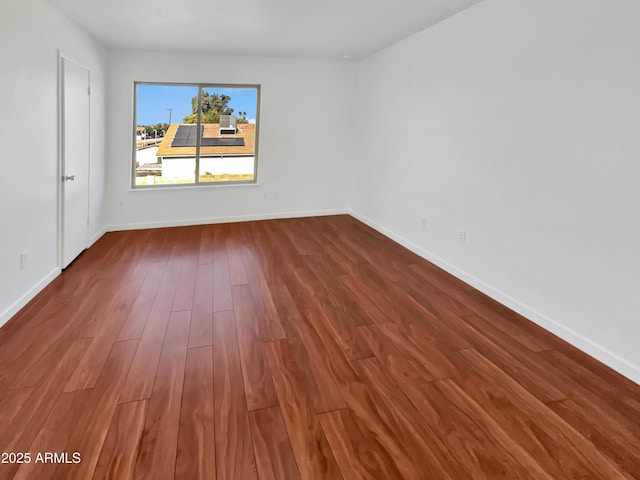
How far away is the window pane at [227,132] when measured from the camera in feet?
18.9

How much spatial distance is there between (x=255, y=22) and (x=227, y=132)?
2210mm

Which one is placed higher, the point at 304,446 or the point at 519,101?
the point at 519,101

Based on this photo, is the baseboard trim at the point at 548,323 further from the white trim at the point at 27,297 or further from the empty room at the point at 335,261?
the white trim at the point at 27,297

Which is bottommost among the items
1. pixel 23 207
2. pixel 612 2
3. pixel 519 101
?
pixel 23 207

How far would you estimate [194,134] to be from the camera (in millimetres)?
5730

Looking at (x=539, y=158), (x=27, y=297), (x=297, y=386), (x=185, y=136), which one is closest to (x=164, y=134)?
(x=185, y=136)

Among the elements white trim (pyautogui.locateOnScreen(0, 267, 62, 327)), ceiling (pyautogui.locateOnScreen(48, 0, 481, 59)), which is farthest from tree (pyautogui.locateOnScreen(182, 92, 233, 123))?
white trim (pyautogui.locateOnScreen(0, 267, 62, 327))

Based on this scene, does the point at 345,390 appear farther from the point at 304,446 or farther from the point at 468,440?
the point at 468,440

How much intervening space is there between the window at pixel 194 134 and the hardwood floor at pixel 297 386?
7.52ft

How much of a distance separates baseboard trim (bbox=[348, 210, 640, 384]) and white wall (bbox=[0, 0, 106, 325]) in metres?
3.82

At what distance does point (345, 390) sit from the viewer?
7.39 ft

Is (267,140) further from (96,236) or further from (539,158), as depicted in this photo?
(539,158)

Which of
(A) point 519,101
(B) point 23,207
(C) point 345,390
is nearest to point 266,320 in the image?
(C) point 345,390

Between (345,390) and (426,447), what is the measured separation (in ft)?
1.79
